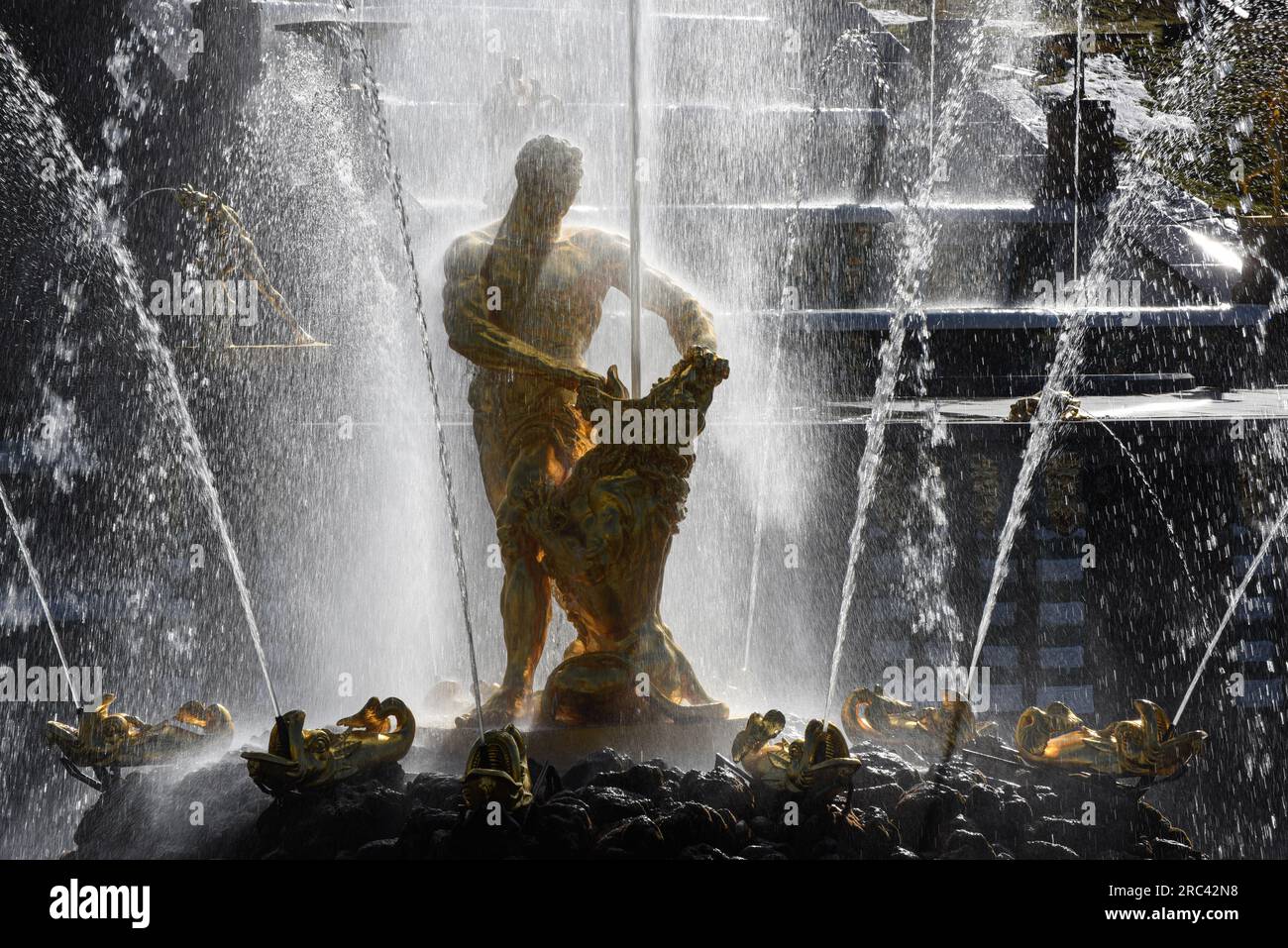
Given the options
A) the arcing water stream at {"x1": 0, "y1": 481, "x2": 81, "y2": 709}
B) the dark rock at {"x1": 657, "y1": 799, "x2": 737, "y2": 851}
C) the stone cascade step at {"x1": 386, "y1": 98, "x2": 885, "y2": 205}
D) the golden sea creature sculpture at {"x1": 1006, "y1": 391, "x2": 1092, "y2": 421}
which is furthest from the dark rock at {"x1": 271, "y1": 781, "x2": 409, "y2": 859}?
the stone cascade step at {"x1": 386, "y1": 98, "x2": 885, "y2": 205}

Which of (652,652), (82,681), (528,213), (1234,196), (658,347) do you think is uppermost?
(1234,196)

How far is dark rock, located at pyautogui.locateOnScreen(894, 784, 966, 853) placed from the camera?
4742 millimetres

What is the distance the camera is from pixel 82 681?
8.54 metres

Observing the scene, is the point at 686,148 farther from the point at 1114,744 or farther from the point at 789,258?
the point at 1114,744

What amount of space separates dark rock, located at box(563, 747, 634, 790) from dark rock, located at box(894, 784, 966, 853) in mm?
1088

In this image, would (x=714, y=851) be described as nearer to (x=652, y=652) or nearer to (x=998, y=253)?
(x=652, y=652)

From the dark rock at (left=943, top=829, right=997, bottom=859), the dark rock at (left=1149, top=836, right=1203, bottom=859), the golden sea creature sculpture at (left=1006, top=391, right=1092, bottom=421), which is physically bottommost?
the dark rock at (left=1149, top=836, right=1203, bottom=859)

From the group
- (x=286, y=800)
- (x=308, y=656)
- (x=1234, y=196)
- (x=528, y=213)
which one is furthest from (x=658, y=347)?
(x=1234, y=196)

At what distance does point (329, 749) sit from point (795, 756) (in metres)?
1.81

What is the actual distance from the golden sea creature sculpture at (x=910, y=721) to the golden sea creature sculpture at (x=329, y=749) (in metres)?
1.93

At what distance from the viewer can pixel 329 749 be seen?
4.88 meters

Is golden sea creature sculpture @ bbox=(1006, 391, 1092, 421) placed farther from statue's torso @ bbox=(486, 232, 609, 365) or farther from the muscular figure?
statue's torso @ bbox=(486, 232, 609, 365)

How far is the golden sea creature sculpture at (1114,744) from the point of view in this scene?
4.87 metres

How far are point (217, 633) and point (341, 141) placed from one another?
5316 millimetres
